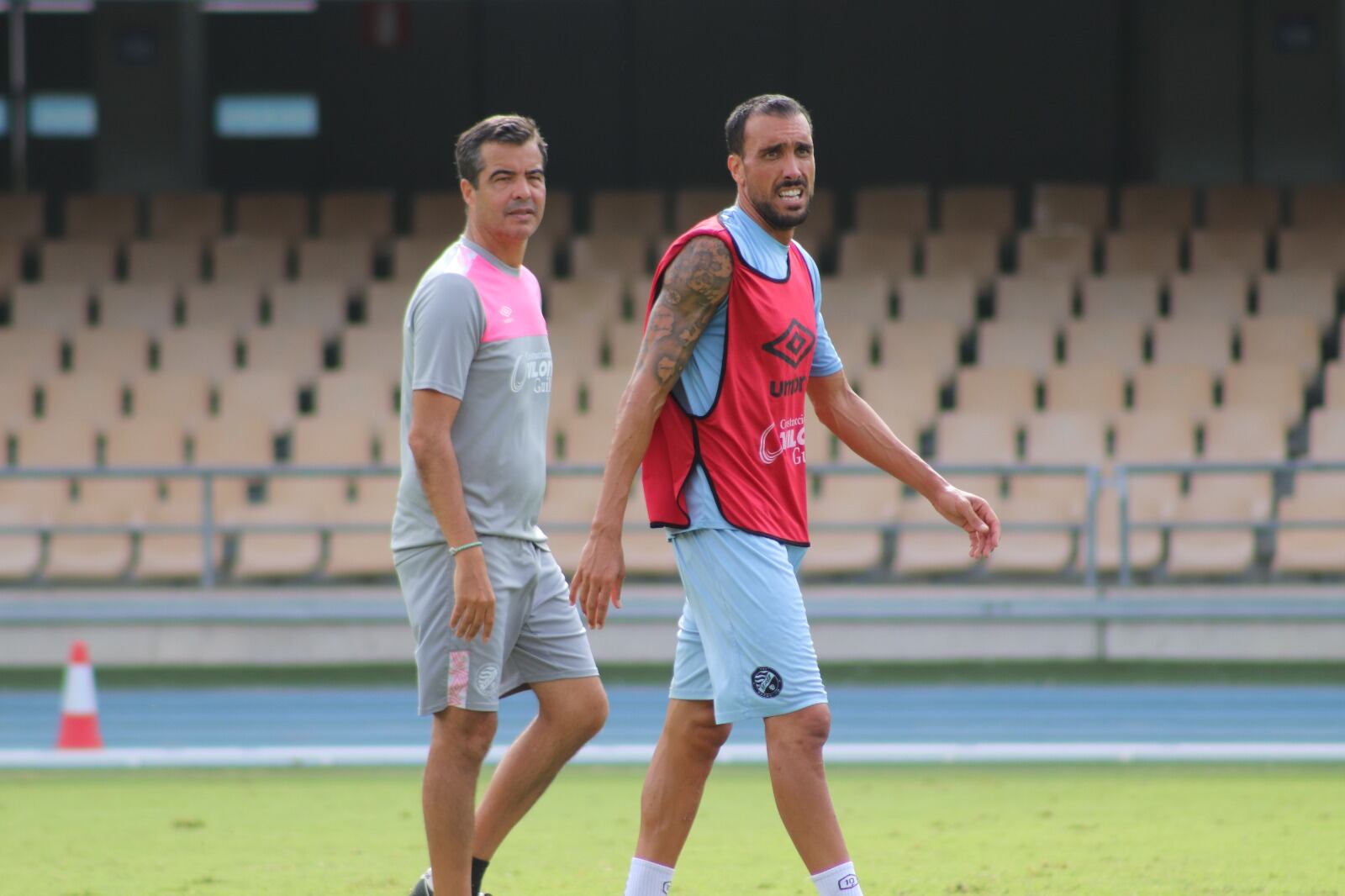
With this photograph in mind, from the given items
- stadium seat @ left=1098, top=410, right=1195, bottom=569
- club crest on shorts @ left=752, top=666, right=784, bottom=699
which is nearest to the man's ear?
club crest on shorts @ left=752, top=666, right=784, bottom=699

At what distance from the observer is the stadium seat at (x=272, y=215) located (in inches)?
604

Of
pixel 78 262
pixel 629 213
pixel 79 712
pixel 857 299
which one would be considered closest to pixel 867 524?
pixel 857 299

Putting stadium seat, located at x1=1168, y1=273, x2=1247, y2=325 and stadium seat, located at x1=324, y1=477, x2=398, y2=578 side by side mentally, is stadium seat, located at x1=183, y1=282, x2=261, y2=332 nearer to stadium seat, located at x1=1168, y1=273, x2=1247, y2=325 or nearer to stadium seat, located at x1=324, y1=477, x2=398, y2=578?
stadium seat, located at x1=324, y1=477, x2=398, y2=578

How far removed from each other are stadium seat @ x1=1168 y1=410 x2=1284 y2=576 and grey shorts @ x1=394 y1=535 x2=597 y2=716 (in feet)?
24.9

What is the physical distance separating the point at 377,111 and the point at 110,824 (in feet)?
42.4

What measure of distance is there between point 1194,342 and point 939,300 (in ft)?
6.48

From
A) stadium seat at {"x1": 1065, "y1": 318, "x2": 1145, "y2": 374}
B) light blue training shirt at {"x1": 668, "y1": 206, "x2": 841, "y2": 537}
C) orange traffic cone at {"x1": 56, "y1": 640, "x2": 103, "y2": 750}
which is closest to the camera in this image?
light blue training shirt at {"x1": 668, "y1": 206, "x2": 841, "y2": 537}

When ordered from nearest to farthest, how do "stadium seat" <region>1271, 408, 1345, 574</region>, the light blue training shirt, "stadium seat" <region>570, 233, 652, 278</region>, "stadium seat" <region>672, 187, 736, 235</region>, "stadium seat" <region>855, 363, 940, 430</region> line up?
the light blue training shirt → "stadium seat" <region>1271, 408, 1345, 574</region> → "stadium seat" <region>855, 363, 940, 430</region> → "stadium seat" <region>570, 233, 652, 278</region> → "stadium seat" <region>672, 187, 736, 235</region>

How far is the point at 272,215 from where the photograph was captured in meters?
15.5

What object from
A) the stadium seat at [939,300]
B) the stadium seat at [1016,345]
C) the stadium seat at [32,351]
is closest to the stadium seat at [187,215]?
the stadium seat at [32,351]

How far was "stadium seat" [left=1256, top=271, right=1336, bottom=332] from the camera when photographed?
13.2 meters

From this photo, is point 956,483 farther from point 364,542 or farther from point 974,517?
point 974,517

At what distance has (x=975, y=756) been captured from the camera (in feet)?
26.5

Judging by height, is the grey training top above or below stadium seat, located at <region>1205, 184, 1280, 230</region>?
below
